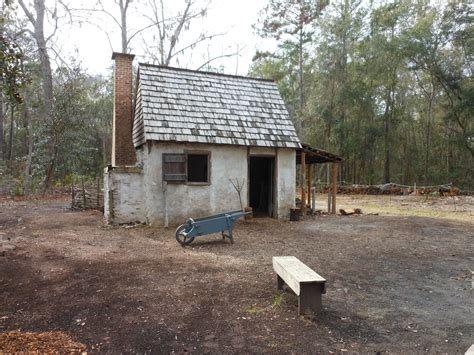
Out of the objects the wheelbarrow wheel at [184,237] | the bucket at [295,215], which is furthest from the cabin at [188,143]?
the wheelbarrow wheel at [184,237]

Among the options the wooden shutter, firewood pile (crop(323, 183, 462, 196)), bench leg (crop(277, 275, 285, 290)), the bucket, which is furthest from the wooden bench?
firewood pile (crop(323, 183, 462, 196))

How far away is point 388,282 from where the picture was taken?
5918mm

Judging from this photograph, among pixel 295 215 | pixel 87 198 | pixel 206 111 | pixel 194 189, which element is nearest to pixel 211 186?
pixel 194 189

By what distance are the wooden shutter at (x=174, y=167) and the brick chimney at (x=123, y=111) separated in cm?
248

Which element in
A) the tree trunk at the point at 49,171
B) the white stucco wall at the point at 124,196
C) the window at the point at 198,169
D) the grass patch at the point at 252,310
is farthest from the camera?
the tree trunk at the point at 49,171

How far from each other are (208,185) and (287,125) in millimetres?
4040

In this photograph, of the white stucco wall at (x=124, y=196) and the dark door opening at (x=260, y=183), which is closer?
the white stucco wall at (x=124, y=196)

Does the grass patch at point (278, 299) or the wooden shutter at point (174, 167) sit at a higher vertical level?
the wooden shutter at point (174, 167)

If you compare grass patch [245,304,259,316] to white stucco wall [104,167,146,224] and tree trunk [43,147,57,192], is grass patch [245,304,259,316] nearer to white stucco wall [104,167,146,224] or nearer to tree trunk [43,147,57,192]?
white stucco wall [104,167,146,224]

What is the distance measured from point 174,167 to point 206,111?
2.55 meters

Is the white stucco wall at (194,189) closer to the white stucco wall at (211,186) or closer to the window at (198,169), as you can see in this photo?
the white stucco wall at (211,186)

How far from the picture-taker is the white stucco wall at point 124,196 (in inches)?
430

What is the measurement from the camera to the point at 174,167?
1134 cm

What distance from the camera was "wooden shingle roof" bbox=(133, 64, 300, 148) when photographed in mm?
11570
